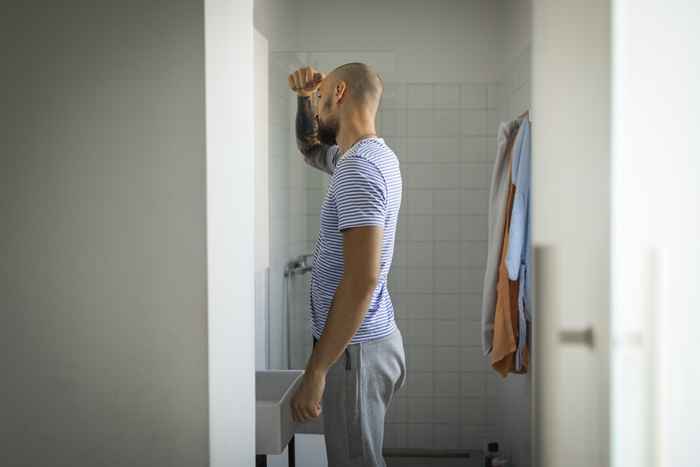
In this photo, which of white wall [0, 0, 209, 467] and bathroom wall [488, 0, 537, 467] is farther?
bathroom wall [488, 0, 537, 467]

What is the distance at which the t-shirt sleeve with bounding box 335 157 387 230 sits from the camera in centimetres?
127

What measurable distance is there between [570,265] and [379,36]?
1.59m

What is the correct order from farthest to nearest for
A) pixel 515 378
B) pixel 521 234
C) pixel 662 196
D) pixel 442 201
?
pixel 442 201, pixel 515 378, pixel 521 234, pixel 662 196

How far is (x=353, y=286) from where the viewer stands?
125cm

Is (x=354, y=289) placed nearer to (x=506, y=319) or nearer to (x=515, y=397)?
(x=506, y=319)

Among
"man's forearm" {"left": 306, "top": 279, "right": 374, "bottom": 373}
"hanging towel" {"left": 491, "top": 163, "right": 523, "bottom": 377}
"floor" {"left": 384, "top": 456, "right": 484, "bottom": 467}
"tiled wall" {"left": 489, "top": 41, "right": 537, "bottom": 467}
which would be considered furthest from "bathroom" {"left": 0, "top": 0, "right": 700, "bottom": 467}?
"floor" {"left": 384, "top": 456, "right": 484, "bottom": 467}

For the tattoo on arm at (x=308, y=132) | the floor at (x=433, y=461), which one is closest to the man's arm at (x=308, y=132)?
the tattoo on arm at (x=308, y=132)

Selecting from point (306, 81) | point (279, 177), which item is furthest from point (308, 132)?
point (279, 177)

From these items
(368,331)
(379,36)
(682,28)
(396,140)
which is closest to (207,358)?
(368,331)

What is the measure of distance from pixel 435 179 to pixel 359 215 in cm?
132

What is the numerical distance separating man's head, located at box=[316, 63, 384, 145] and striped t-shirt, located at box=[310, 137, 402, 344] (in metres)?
0.11

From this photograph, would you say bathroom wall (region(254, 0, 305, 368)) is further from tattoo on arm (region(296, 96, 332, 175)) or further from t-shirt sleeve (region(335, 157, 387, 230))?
t-shirt sleeve (region(335, 157, 387, 230))

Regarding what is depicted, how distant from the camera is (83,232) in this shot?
1022 millimetres

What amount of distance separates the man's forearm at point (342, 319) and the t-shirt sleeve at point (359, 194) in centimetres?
13
